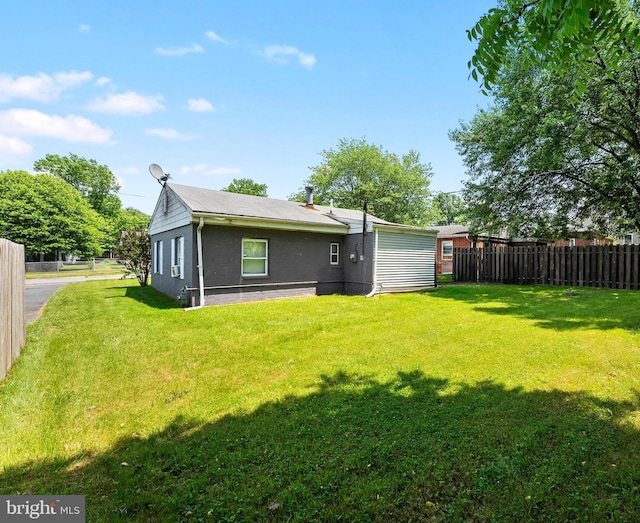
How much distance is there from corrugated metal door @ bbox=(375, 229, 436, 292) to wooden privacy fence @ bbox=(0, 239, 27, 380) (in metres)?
9.73

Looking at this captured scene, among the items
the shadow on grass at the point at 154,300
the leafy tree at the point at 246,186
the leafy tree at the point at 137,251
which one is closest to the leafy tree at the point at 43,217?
the leafy tree at the point at 137,251

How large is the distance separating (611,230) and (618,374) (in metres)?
17.1

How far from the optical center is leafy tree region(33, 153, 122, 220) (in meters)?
47.2

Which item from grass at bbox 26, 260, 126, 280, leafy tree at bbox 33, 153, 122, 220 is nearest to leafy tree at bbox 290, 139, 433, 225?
grass at bbox 26, 260, 126, 280

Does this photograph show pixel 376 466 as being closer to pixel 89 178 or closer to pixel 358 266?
pixel 358 266

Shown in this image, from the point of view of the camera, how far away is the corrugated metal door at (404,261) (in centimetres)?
1228

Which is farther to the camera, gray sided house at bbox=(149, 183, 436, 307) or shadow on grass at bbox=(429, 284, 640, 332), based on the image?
gray sided house at bbox=(149, 183, 436, 307)

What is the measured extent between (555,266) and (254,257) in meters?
12.6

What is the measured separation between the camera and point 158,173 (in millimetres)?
12227

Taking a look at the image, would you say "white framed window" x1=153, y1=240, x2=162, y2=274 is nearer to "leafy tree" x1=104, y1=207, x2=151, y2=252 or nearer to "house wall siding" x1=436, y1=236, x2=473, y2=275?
"house wall siding" x1=436, y1=236, x2=473, y2=275

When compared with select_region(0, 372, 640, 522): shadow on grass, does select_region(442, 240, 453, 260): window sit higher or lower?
higher

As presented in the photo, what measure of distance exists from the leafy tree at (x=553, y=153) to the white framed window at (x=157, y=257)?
1416cm

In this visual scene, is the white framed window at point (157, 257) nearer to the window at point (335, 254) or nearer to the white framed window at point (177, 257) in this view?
the white framed window at point (177, 257)

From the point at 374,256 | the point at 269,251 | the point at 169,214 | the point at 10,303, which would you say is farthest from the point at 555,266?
the point at 10,303
